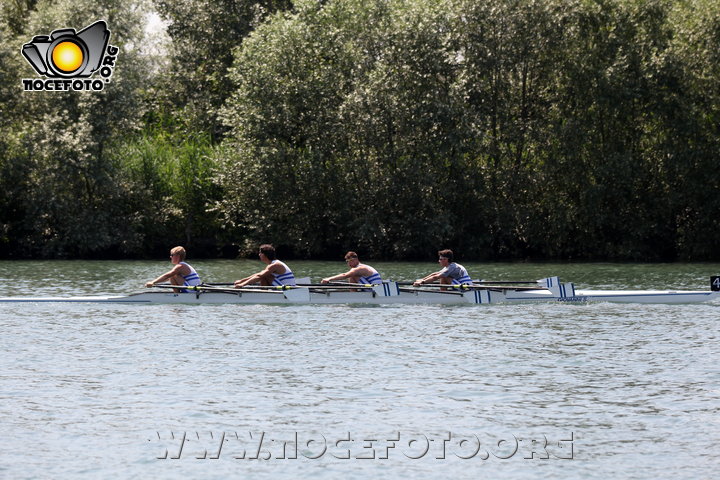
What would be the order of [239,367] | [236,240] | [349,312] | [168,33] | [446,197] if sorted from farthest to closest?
[168,33] → [236,240] → [446,197] → [349,312] → [239,367]

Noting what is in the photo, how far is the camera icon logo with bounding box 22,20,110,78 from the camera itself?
4961 centimetres

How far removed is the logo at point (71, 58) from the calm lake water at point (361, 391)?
2597cm

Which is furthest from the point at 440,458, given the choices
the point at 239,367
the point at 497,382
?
the point at 239,367

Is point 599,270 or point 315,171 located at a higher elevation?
point 315,171

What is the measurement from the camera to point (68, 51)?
50312 mm

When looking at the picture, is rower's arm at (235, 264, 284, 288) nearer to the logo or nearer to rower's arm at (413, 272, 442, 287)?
rower's arm at (413, 272, 442, 287)

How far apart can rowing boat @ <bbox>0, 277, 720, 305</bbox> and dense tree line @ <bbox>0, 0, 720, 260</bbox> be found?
21.6m

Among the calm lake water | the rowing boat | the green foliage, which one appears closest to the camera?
the calm lake water

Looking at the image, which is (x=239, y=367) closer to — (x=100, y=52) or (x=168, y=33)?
(x=100, y=52)

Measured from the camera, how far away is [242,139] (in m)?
50.2

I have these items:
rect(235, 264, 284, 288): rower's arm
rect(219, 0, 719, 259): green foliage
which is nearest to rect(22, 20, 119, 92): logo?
rect(219, 0, 719, 259): green foliage

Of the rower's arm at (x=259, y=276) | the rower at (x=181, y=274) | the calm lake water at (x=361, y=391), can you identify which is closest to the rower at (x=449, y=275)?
the calm lake water at (x=361, y=391)

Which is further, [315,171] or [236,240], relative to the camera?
[236,240]

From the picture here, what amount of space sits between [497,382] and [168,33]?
176ft
